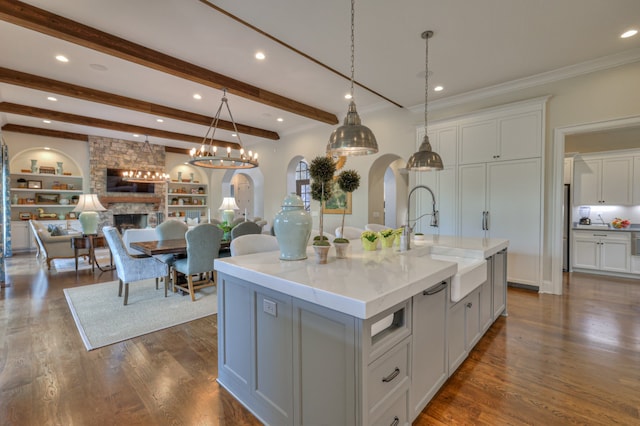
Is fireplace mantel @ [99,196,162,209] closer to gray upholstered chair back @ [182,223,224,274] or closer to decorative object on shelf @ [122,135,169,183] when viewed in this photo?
decorative object on shelf @ [122,135,169,183]

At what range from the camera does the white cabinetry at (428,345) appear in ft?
5.10

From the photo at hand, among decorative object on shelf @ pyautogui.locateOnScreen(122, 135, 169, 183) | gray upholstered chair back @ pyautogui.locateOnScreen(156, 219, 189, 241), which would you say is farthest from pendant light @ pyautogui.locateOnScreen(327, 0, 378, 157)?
decorative object on shelf @ pyautogui.locateOnScreen(122, 135, 169, 183)

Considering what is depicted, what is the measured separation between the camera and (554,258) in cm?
402

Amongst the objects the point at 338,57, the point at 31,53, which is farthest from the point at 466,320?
the point at 31,53

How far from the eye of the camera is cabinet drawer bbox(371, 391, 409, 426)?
51.6 inches

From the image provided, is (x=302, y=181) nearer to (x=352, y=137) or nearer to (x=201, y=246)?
(x=201, y=246)

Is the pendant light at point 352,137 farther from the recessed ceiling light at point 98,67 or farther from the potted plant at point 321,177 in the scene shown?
the recessed ceiling light at point 98,67

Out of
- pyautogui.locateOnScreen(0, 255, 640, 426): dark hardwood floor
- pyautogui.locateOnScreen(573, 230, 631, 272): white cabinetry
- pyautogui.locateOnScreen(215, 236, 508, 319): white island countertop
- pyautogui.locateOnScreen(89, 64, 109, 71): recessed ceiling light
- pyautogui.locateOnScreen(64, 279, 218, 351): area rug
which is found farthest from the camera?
pyautogui.locateOnScreen(573, 230, 631, 272): white cabinetry

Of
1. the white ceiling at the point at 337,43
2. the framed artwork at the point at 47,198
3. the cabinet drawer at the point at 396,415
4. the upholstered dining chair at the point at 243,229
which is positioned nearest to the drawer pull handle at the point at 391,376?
the cabinet drawer at the point at 396,415

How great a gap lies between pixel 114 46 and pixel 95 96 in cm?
210

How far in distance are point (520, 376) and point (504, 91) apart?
400cm

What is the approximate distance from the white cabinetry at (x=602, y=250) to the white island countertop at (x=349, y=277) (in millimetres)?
5009

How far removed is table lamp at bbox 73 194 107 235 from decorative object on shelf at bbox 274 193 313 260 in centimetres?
480

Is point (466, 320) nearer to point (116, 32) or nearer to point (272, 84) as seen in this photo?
point (272, 84)
